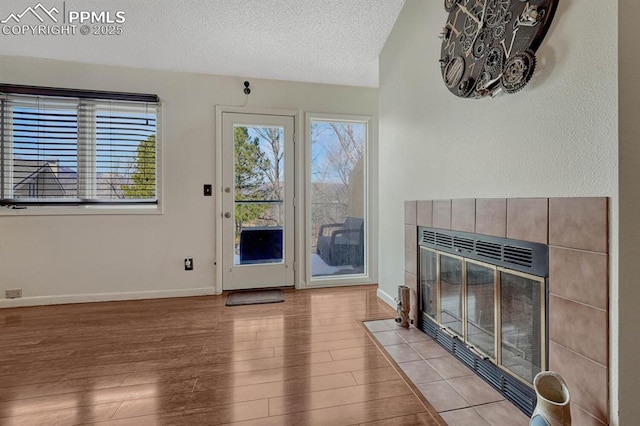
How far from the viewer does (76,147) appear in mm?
2945

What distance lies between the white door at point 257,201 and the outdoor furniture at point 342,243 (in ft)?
1.28

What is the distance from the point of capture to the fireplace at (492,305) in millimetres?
1351

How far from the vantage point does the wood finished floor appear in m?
1.39

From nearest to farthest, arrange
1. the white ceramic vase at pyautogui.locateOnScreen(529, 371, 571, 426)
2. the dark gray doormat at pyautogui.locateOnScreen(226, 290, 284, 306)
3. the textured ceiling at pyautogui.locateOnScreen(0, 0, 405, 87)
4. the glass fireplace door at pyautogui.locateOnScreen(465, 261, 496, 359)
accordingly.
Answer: the white ceramic vase at pyautogui.locateOnScreen(529, 371, 571, 426) → the glass fireplace door at pyautogui.locateOnScreen(465, 261, 496, 359) → the textured ceiling at pyautogui.locateOnScreen(0, 0, 405, 87) → the dark gray doormat at pyautogui.locateOnScreen(226, 290, 284, 306)

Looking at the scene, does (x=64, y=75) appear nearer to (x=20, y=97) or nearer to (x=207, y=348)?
(x=20, y=97)

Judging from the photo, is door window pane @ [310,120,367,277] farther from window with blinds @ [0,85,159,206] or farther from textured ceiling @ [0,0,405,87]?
window with blinds @ [0,85,159,206]

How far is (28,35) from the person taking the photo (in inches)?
101

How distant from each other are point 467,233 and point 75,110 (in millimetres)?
3662

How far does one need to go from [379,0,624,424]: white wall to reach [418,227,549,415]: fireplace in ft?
0.90

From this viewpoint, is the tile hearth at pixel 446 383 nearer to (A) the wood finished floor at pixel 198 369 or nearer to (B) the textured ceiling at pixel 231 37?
(A) the wood finished floor at pixel 198 369

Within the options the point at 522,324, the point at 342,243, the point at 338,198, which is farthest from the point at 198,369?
the point at 338,198

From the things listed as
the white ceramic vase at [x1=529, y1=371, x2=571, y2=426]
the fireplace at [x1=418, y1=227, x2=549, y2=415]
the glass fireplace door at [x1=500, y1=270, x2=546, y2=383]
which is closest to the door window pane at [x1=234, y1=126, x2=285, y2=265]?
the fireplace at [x1=418, y1=227, x2=549, y2=415]

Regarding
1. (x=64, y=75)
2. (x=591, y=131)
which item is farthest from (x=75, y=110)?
(x=591, y=131)

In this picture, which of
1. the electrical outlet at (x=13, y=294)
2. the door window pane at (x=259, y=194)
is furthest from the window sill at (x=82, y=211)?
the door window pane at (x=259, y=194)
